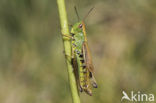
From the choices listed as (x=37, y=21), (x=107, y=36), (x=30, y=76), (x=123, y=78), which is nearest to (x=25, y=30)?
(x=37, y=21)

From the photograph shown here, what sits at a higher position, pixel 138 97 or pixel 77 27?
pixel 77 27

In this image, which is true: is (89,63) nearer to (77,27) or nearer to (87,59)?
(87,59)

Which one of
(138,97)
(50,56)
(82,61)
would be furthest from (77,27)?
(50,56)

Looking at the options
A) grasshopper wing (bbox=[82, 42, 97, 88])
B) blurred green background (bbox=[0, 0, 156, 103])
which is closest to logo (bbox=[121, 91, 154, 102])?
blurred green background (bbox=[0, 0, 156, 103])

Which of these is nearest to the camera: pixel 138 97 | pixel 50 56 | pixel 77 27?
pixel 77 27

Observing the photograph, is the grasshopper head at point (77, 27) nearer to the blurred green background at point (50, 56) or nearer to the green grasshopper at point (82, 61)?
the green grasshopper at point (82, 61)

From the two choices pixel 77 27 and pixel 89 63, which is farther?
pixel 77 27

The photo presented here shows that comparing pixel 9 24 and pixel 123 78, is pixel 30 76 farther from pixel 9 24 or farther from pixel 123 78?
pixel 123 78
